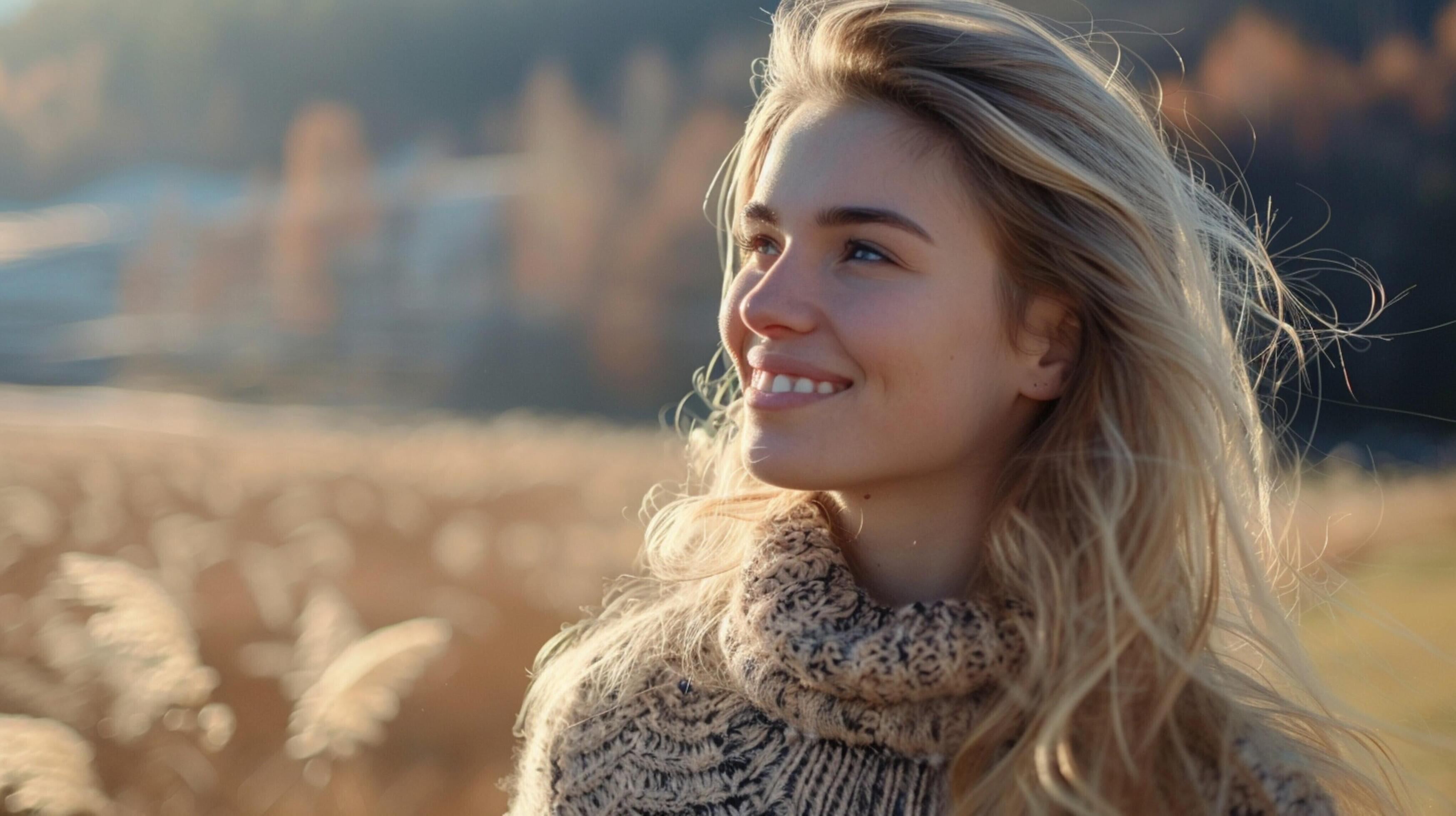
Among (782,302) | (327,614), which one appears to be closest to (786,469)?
(782,302)

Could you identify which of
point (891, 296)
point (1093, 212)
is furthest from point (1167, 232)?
point (891, 296)

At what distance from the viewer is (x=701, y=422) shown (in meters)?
2.68

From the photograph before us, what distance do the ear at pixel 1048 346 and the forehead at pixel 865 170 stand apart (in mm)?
219

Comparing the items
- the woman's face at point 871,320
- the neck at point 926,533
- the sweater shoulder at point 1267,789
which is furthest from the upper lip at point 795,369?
Result: the sweater shoulder at point 1267,789

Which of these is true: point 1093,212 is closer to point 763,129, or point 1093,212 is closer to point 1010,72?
point 1010,72

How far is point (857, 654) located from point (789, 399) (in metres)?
0.39

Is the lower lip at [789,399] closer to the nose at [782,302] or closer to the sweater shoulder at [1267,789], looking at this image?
the nose at [782,302]

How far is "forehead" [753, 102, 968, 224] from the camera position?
5.68 feet

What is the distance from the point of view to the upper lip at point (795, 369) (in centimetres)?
169

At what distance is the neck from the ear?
0.54 feet

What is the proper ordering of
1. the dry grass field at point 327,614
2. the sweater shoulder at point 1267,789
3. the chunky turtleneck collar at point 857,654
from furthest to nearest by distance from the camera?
the dry grass field at point 327,614, the chunky turtleneck collar at point 857,654, the sweater shoulder at point 1267,789

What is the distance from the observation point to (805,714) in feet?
5.48

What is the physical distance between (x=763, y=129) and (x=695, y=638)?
95cm

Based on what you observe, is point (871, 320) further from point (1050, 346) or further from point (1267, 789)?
point (1267, 789)
